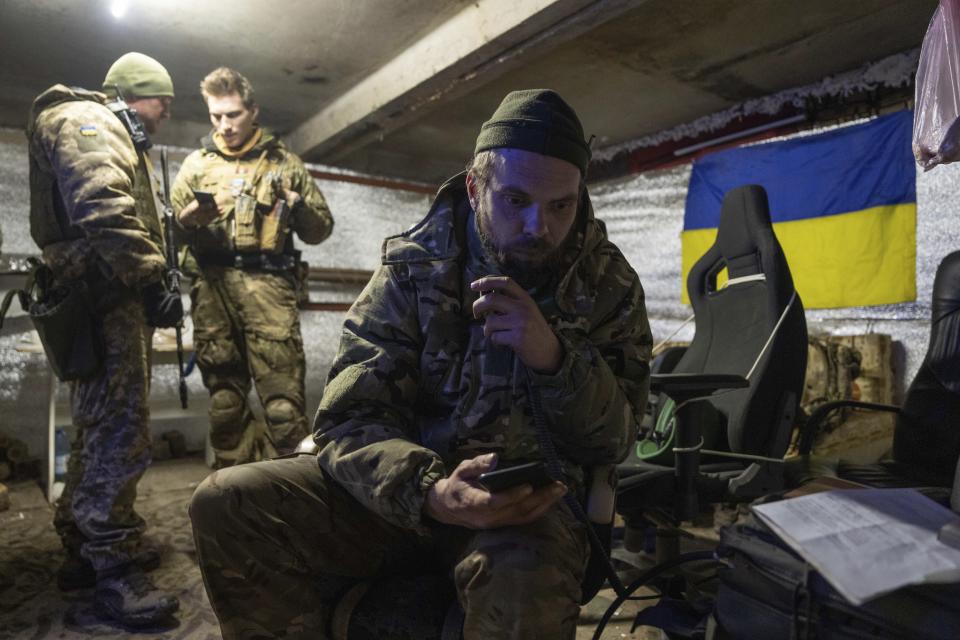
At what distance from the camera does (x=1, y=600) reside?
1922mm

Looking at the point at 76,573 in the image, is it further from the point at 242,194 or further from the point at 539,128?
the point at 539,128

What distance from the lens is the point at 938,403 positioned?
6.38 ft

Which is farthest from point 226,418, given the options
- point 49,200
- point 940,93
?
point 940,93

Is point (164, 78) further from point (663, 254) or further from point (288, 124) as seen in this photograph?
point (663, 254)

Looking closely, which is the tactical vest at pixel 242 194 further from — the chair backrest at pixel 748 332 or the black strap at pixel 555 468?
the black strap at pixel 555 468

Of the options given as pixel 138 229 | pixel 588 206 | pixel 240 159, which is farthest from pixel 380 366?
pixel 240 159

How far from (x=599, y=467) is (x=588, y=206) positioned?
1.68 ft

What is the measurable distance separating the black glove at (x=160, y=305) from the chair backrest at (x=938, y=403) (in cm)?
244

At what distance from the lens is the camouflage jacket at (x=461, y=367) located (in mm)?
1054

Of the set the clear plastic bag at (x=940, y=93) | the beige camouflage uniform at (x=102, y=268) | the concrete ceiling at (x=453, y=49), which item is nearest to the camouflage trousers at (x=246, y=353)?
the beige camouflage uniform at (x=102, y=268)

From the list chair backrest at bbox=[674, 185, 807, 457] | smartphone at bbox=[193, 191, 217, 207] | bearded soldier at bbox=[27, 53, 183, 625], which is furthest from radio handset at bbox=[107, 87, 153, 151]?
chair backrest at bbox=[674, 185, 807, 457]

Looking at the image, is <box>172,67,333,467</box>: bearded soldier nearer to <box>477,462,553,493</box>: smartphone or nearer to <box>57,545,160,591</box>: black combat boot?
<box>57,545,160,591</box>: black combat boot

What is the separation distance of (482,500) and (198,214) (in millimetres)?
2269

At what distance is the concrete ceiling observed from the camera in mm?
2615
